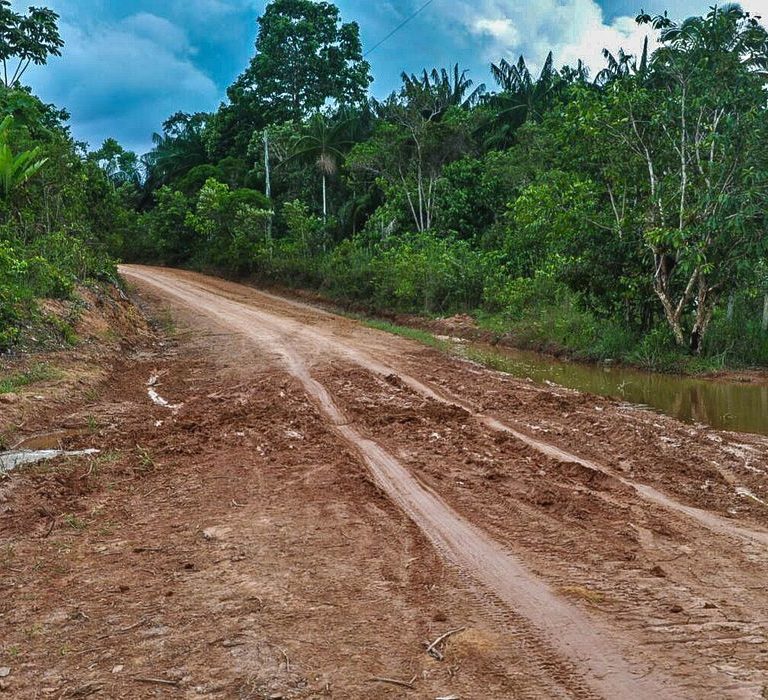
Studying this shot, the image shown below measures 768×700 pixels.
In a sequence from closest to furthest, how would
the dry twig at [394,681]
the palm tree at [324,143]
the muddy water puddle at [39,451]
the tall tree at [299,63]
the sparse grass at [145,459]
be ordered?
1. the dry twig at [394,681]
2. the sparse grass at [145,459]
3. the muddy water puddle at [39,451]
4. the palm tree at [324,143]
5. the tall tree at [299,63]

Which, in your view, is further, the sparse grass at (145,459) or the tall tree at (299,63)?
the tall tree at (299,63)

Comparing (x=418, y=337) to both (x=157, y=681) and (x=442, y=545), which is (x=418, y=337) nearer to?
(x=442, y=545)

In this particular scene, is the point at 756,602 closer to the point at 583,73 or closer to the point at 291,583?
the point at 291,583

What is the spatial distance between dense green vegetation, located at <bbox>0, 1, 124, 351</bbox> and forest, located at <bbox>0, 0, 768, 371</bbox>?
8cm

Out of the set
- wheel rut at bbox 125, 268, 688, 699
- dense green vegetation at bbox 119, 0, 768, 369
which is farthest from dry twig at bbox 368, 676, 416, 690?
dense green vegetation at bbox 119, 0, 768, 369

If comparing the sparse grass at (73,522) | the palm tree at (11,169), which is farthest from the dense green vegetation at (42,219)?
the sparse grass at (73,522)

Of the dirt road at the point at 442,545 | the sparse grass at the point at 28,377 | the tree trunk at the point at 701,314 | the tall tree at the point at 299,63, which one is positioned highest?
the tall tree at the point at 299,63

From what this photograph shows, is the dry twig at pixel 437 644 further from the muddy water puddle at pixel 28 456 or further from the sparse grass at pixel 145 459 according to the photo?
the muddy water puddle at pixel 28 456

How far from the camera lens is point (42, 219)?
16.7 metres

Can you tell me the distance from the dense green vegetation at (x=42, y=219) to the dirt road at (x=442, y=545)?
3253 millimetres

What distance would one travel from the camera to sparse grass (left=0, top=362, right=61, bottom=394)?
348 inches

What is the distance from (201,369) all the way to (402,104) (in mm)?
18088

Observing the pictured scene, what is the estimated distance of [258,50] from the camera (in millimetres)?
43250

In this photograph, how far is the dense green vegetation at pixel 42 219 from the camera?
1154cm
